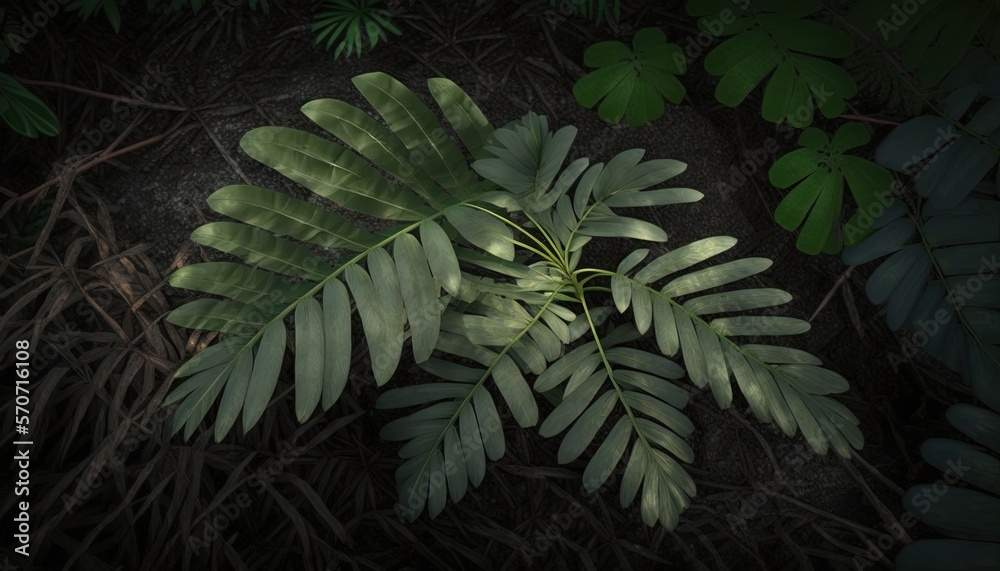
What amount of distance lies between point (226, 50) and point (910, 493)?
2143 millimetres

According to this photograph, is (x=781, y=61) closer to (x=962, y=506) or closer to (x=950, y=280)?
(x=950, y=280)

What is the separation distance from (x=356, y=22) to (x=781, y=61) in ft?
3.85

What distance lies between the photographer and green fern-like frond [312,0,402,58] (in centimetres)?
174

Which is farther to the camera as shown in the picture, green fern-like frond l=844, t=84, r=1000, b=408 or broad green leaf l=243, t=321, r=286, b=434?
green fern-like frond l=844, t=84, r=1000, b=408

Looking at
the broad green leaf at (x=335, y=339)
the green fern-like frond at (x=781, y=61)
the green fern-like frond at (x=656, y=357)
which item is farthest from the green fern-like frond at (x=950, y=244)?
the broad green leaf at (x=335, y=339)

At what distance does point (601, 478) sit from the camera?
1484 mm

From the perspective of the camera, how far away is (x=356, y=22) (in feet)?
A: 5.78

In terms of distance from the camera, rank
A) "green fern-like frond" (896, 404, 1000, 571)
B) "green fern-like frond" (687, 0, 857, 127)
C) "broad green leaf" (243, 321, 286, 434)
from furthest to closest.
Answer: "green fern-like frond" (687, 0, 857, 127) < "green fern-like frond" (896, 404, 1000, 571) < "broad green leaf" (243, 321, 286, 434)

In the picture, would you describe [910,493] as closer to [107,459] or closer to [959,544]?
[959,544]

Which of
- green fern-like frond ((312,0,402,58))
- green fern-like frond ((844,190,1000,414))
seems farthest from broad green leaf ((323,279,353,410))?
green fern-like frond ((844,190,1000,414))

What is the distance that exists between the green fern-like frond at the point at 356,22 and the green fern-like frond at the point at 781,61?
0.88 meters

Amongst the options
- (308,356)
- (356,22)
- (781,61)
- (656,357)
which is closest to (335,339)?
(308,356)

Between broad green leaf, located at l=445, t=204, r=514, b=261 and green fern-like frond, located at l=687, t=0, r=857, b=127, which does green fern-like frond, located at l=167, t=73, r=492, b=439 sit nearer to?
broad green leaf, located at l=445, t=204, r=514, b=261

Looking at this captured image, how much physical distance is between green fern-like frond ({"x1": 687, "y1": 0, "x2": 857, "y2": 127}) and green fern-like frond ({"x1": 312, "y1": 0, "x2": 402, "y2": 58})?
878 mm
